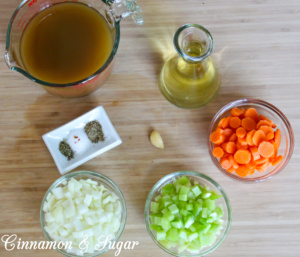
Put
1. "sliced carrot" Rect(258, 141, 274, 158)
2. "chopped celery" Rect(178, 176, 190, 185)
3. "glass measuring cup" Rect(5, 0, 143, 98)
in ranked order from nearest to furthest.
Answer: "glass measuring cup" Rect(5, 0, 143, 98) < "sliced carrot" Rect(258, 141, 274, 158) < "chopped celery" Rect(178, 176, 190, 185)

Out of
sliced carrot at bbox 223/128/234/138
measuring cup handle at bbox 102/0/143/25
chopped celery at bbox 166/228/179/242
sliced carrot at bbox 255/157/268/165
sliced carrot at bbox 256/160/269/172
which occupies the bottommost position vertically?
chopped celery at bbox 166/228/179/242

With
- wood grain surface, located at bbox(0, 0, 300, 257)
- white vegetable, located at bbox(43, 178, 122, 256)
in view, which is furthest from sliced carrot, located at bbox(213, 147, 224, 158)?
white vegetable, located at bbox(43, 178, 122, 256)

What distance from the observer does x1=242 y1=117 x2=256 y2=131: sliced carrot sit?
136cm

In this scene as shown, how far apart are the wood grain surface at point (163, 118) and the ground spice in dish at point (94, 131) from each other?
0.07 m

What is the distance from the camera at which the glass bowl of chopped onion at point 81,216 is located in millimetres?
1331

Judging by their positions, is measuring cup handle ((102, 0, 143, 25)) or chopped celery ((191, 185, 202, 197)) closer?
measuring cup handle ((102, 0, 143, 25))

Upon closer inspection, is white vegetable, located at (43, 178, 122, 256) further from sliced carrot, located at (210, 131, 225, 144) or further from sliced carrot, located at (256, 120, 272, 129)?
sliced carrot, located at (256, 120, 272, 129)

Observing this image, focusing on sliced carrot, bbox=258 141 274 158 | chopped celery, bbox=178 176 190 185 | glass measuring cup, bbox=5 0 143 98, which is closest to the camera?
glass measuring cup, bbox=5 0 143 98

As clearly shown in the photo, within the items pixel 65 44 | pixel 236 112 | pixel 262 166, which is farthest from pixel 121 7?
pixel 262 166

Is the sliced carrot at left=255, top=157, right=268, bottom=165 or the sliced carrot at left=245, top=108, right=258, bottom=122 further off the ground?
the sliced carrot at left=245, top=108, right=258, bottom=122

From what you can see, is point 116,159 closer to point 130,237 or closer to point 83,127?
point 83,127

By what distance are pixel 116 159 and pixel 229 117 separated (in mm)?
489

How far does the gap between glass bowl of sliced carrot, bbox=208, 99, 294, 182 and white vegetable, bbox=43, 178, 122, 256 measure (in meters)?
0.47

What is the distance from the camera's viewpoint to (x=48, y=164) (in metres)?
1.46
